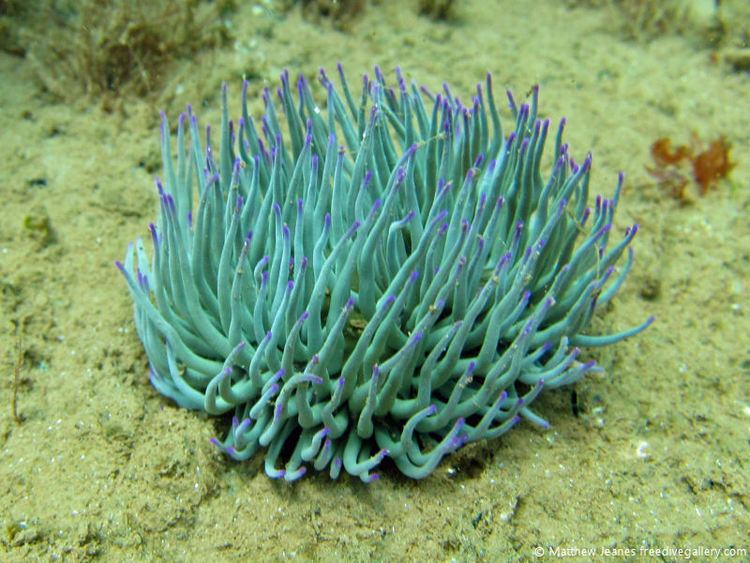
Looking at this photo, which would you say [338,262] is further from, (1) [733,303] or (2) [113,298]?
(1) [733,303]

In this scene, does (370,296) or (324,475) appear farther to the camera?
(324,475)

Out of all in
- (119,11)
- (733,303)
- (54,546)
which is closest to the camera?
(54,546)

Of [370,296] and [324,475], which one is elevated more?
[370,296]

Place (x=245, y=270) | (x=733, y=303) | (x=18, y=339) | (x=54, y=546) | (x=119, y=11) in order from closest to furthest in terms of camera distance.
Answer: (x=54, y=546)
(x=245, y=270)
(x=18, y=339)
(x=733, y=303)
(x=119, y=11)

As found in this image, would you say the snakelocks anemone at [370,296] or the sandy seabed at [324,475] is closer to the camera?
the snakelocks anemone at [370,296]

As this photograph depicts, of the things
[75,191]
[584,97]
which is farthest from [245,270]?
[584,97]
